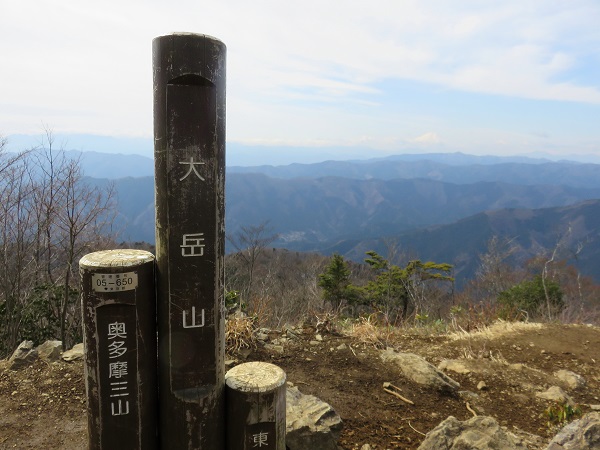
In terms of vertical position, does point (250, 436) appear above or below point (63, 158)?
below

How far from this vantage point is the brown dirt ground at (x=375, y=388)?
4340 mm

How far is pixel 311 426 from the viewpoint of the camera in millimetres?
3895

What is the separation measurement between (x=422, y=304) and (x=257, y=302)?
13.4 metres

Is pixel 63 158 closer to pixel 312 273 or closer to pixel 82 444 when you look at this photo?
pixel 82 444

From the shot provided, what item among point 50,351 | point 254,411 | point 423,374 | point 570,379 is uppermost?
point 254,411

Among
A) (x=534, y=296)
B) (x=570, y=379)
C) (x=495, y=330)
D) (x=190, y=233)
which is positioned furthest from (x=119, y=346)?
(x=534, y=296)

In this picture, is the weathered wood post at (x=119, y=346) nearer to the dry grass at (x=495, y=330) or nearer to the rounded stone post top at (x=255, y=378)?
the rounded stone post top at (x=255, y=378)

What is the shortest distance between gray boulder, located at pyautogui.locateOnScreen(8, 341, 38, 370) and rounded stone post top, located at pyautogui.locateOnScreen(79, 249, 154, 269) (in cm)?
394

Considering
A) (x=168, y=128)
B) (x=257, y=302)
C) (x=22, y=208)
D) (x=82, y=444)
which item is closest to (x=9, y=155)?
(x=22, y=208)

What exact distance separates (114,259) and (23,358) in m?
4.17

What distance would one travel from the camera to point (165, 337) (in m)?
2.87

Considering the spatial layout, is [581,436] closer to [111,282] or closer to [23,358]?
[111,282]

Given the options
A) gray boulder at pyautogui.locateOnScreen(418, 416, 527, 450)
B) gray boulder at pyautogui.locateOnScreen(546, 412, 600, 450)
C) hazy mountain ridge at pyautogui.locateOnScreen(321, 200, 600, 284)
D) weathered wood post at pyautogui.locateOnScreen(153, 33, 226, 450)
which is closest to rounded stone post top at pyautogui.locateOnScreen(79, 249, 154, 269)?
weathered wood post at pyautogui.locateOnScreen(153, 33, 226, 450)

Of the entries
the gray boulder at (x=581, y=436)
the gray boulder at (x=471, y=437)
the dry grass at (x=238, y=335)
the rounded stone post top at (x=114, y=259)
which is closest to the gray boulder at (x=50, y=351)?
the dry grass at (x=238, y=335)
